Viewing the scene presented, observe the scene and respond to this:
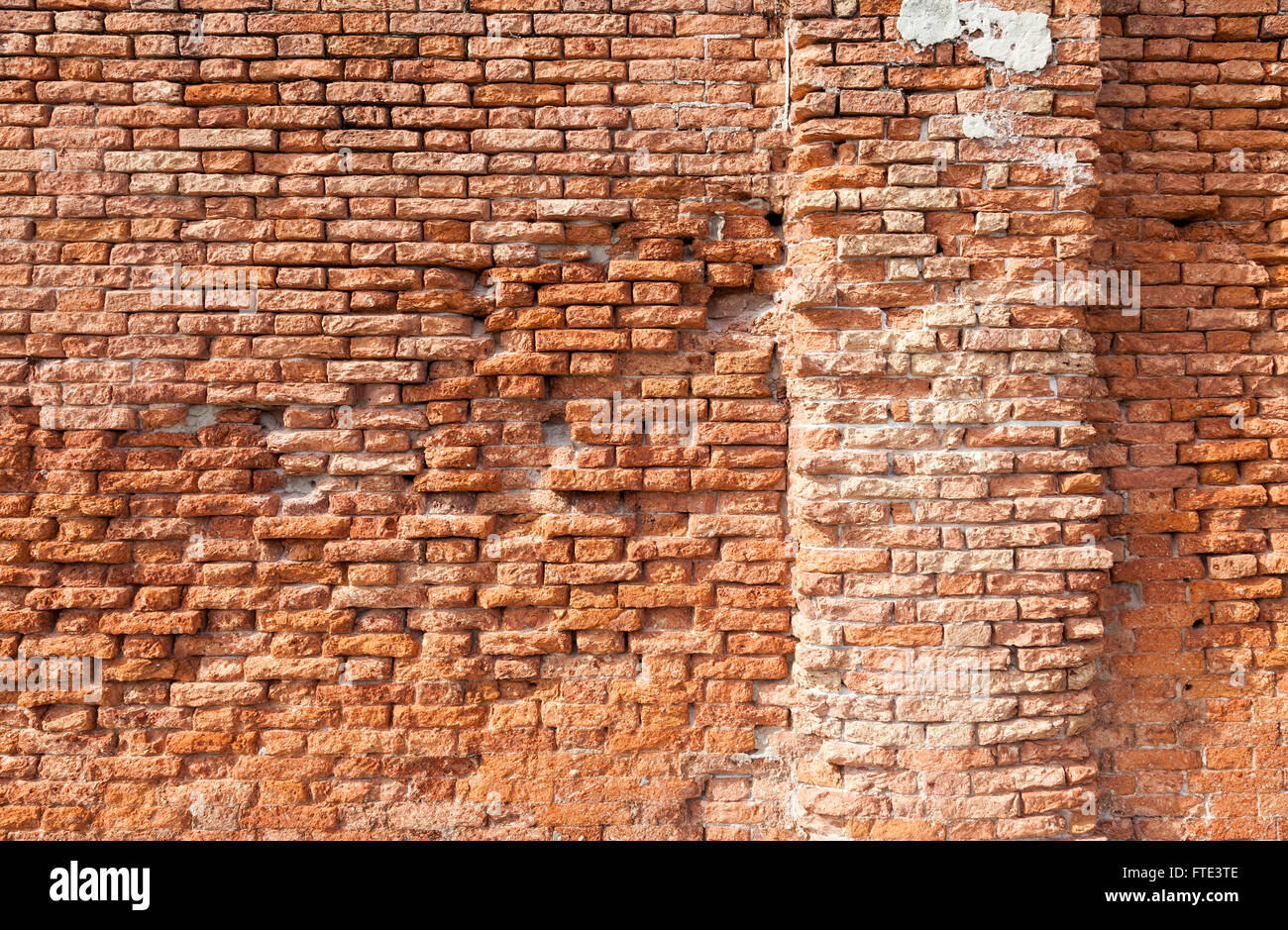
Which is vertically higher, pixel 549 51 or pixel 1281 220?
pixel 549 51

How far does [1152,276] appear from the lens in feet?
9.46

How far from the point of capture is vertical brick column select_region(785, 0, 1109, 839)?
258cm

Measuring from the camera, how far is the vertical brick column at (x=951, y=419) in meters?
2.58

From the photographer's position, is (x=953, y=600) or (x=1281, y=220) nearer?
(x=953, y=600)

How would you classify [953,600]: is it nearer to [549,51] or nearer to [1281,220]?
[1281,220]

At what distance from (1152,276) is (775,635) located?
6.41 feet

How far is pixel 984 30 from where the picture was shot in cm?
259

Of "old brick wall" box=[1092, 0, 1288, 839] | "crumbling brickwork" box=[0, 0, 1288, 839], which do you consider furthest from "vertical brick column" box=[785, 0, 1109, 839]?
"old brick wall" box=[1092, 0, 1288, 839]

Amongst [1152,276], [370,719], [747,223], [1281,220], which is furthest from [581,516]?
[1281,220]
